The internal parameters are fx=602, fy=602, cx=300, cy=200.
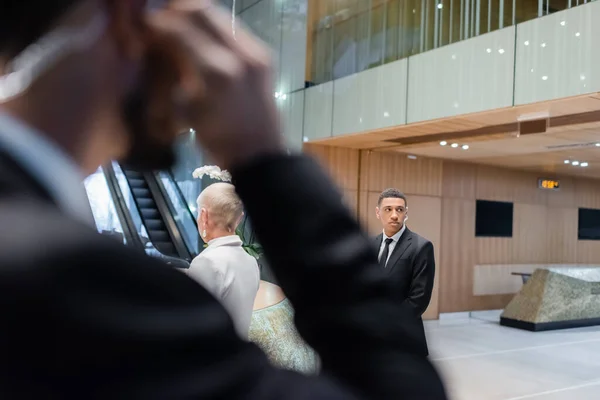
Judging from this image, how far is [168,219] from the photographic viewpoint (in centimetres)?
1084

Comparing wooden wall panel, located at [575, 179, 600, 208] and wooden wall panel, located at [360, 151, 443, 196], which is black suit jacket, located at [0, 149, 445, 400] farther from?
wooden wall panel, located at [575, 179, 600, 208]

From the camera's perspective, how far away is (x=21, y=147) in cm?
34

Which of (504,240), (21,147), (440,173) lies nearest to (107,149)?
(21,147)

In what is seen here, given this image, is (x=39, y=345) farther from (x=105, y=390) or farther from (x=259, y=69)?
(x=259, y=69)

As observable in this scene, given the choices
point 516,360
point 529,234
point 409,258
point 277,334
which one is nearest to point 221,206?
point 277,334

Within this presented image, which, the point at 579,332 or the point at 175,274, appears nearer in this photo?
the point at 175,274

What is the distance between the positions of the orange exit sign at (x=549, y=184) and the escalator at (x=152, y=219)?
773 cm

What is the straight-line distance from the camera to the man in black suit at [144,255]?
0.31m

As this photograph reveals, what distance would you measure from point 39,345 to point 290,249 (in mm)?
194

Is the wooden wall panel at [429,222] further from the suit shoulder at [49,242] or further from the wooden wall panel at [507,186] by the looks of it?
the suit shoulder at [49,242]

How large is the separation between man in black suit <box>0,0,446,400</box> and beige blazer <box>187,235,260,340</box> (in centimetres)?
206

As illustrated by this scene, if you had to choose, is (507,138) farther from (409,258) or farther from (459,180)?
(409,258)

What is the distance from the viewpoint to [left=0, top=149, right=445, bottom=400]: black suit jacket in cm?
31

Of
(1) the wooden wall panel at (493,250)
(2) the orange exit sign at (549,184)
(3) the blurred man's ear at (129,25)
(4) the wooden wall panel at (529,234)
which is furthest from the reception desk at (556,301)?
(3) the blurred man's ear at (129,25)
